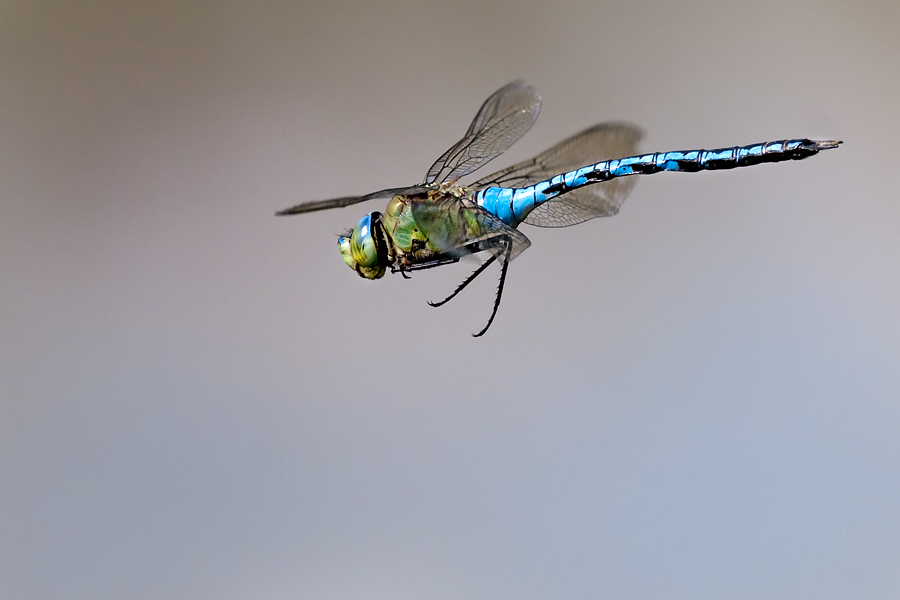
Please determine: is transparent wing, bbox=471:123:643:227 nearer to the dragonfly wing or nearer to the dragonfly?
the dragonfly

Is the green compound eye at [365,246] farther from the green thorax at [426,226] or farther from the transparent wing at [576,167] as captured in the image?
the transparent wing at [576,167]

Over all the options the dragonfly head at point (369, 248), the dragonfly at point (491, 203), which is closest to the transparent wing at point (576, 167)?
the dragonfly at point (491, 203)

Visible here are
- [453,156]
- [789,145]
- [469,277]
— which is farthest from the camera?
[453,156]

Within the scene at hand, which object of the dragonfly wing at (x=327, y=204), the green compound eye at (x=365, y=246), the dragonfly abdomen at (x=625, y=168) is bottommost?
the dragonfly abdomen at (x=625, y=168)

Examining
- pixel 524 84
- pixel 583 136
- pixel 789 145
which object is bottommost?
pixel 789 145

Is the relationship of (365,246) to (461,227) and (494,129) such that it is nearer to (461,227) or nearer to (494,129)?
(461,227)

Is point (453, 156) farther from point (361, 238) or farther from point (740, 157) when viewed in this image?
point (740, 157)

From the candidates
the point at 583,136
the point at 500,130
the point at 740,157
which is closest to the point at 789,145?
the point at 740,157

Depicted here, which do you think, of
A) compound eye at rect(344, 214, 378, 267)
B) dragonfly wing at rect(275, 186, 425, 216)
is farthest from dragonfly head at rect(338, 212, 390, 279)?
dragonfly wing at rect(275, 186, 425, 216)

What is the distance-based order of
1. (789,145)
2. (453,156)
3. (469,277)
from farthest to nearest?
(453,156)
(469,277)
(789,145)
